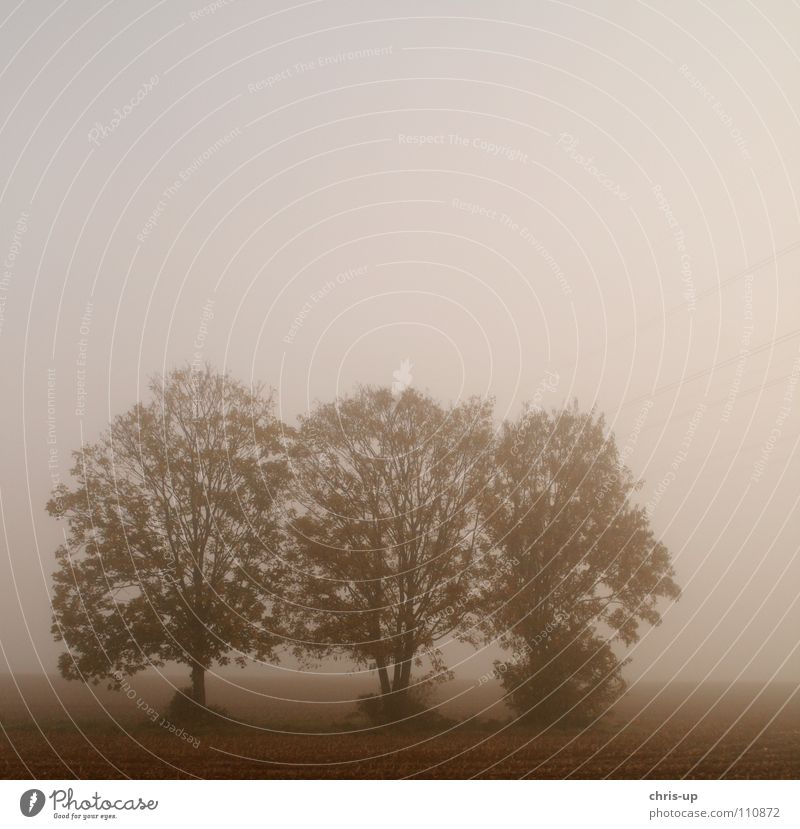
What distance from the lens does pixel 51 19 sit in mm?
7695

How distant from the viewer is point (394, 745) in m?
7.19

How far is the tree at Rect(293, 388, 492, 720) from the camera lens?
7.46 metres

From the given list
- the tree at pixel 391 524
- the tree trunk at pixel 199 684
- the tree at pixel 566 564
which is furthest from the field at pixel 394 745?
the tree at pixel 391 524

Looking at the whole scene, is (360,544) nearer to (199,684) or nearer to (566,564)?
(199,684)

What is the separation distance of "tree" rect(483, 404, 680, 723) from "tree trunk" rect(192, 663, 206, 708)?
276cm

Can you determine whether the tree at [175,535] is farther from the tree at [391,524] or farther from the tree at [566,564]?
the tree at [566,564]

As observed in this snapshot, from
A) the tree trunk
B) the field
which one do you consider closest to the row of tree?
the tree trunk

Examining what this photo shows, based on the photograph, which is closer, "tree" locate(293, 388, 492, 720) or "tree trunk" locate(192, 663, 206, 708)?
"tree trunk" locate(192, 663, 206, 708)

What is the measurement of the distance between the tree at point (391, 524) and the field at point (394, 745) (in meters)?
0.59

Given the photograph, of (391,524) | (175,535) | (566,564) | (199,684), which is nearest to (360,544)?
(391,524)

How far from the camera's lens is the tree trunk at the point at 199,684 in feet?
23.5

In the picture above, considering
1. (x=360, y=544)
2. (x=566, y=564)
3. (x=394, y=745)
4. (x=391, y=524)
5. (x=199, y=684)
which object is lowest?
(x=394, y=745)

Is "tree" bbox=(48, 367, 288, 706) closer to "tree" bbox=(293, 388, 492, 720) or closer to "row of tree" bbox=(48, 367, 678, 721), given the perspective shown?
"row of tree" bbox=(48, 367, 678, 721)

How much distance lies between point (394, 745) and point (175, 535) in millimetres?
2857
